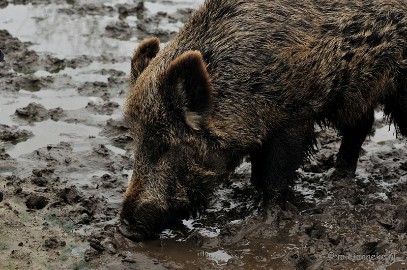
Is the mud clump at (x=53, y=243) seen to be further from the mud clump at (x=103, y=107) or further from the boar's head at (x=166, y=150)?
the mud clump at (x=103, y=107)

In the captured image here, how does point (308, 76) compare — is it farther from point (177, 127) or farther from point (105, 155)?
point (105, 155)

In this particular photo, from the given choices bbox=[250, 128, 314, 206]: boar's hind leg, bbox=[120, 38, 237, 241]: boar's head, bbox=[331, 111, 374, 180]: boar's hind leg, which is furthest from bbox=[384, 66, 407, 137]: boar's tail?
bbox=[120, 38, 237, 241]: boar's head

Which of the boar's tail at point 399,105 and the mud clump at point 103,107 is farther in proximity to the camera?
the mud clump at point 103,107

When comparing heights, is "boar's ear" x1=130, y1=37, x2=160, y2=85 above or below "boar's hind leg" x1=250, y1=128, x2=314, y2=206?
above

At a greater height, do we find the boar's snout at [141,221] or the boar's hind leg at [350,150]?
the boar's hind leg at [350,150]

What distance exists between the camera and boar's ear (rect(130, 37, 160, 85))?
23.2 feet

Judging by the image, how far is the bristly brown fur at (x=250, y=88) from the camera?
6555 millimetres

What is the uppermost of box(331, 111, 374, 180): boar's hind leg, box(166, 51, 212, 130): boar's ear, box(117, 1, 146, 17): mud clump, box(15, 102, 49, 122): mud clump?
box(166, 51, 212, 130): boar's ear

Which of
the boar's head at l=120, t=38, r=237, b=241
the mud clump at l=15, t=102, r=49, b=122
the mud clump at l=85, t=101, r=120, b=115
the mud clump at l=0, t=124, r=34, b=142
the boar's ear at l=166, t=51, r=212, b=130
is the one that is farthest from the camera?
the mud clump at l=85, t=101, r=120, b=115

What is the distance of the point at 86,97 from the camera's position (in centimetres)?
1003

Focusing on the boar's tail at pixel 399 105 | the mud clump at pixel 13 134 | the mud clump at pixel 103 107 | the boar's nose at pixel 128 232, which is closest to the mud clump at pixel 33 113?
the mud clump at pixel 13 134

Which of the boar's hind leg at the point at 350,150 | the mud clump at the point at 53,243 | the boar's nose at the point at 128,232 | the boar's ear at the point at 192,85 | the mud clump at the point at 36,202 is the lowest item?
the mud clump at the point at 53,243

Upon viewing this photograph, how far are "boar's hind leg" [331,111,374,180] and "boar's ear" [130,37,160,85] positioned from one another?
7.28 feet

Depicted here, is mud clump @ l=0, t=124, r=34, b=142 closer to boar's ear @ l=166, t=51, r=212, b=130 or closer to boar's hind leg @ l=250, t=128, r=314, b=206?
boar's hind leg @ l=250, t=128, r=314, b=206
